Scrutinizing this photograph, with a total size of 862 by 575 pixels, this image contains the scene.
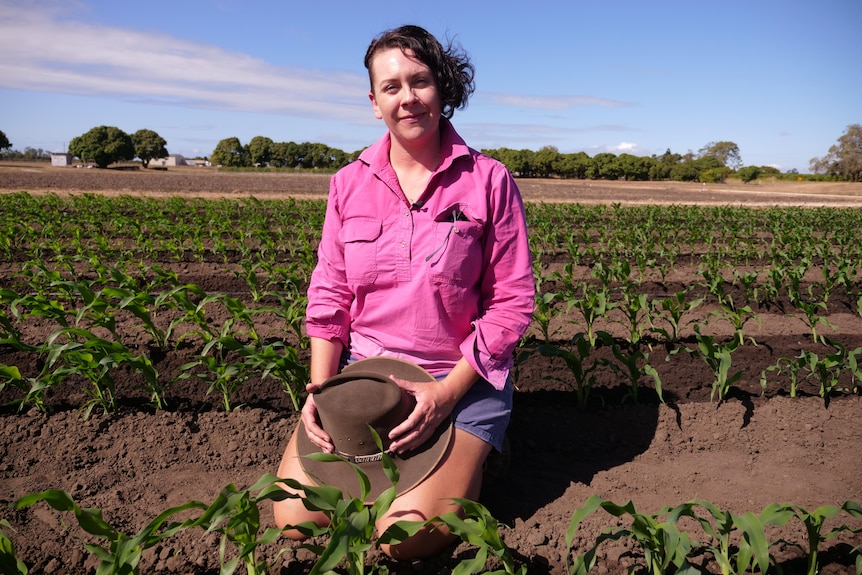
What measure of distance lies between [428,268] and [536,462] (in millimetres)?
1284

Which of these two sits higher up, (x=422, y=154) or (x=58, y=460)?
A: (x=422, y=154)

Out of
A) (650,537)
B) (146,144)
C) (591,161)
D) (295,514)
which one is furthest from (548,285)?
(146,144)

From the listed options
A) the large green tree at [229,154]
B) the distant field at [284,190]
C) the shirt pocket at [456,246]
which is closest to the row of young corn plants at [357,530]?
the shirt pocket at [456,246]

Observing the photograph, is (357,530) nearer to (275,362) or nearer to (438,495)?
(438,495)

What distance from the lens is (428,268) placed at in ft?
8.88

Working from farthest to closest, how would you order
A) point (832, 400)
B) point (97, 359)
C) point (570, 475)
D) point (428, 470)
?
point (832, 400), point (97, 359), point (570, 475), point (428, 470)

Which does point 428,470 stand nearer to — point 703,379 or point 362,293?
point 362,293

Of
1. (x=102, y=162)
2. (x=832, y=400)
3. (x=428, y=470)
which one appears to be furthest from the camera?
(x=102, y=162)

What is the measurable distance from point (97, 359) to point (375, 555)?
1976 millimetres

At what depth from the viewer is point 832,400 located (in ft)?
12.9

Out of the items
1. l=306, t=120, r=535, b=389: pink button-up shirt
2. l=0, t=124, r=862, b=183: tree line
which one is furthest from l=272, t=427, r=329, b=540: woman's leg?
l=0, t=124, r=862, b=183: tree line

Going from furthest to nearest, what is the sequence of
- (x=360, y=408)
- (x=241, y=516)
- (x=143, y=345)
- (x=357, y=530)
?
(x=143, y=345) < (x=360, y=408) < (x=241, y=516) < (x=357, y=530)

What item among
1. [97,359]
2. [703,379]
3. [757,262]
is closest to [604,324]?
[703,379]

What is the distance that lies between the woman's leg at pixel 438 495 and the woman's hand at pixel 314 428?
1.14 feet
